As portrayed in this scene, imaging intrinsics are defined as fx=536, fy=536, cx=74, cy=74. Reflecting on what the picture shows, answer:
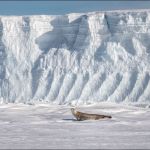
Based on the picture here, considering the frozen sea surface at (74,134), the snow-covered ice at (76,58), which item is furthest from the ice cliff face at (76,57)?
the frozen sea surface at (74,134)

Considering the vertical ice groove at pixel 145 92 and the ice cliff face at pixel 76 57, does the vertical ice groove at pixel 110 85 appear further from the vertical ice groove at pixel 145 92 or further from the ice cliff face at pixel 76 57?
the vertical ice groove at pixel 145 92

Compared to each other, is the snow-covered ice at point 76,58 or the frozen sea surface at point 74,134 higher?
the snow-covered ice at point 76,58

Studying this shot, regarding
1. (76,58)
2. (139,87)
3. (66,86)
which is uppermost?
(76,58)

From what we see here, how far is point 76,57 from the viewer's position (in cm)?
5012

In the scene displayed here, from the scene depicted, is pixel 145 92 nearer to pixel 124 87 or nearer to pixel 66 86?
pixel 124 87

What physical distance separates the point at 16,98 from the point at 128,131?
107ft

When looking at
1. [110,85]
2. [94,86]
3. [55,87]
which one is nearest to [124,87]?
[110,85]

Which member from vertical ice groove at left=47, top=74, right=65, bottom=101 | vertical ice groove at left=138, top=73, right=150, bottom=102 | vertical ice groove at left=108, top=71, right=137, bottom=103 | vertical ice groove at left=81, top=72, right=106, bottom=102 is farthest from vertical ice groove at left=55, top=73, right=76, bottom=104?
vertical ice groove at left=138, top=73, right=150, bottom=102

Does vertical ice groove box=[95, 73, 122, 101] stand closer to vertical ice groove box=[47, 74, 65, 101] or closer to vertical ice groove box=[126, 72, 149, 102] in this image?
vertical ice groove box=[126, 72, 149, 102]

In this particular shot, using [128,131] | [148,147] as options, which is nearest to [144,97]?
[128,131]

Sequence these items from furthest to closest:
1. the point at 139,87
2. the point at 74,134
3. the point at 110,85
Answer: the point at 110,85 < the point at 139,87 < the point at 74,134

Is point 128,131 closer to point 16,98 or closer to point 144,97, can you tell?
point 144,97

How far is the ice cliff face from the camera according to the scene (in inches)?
1863

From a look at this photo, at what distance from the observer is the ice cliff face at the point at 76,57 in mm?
47312
